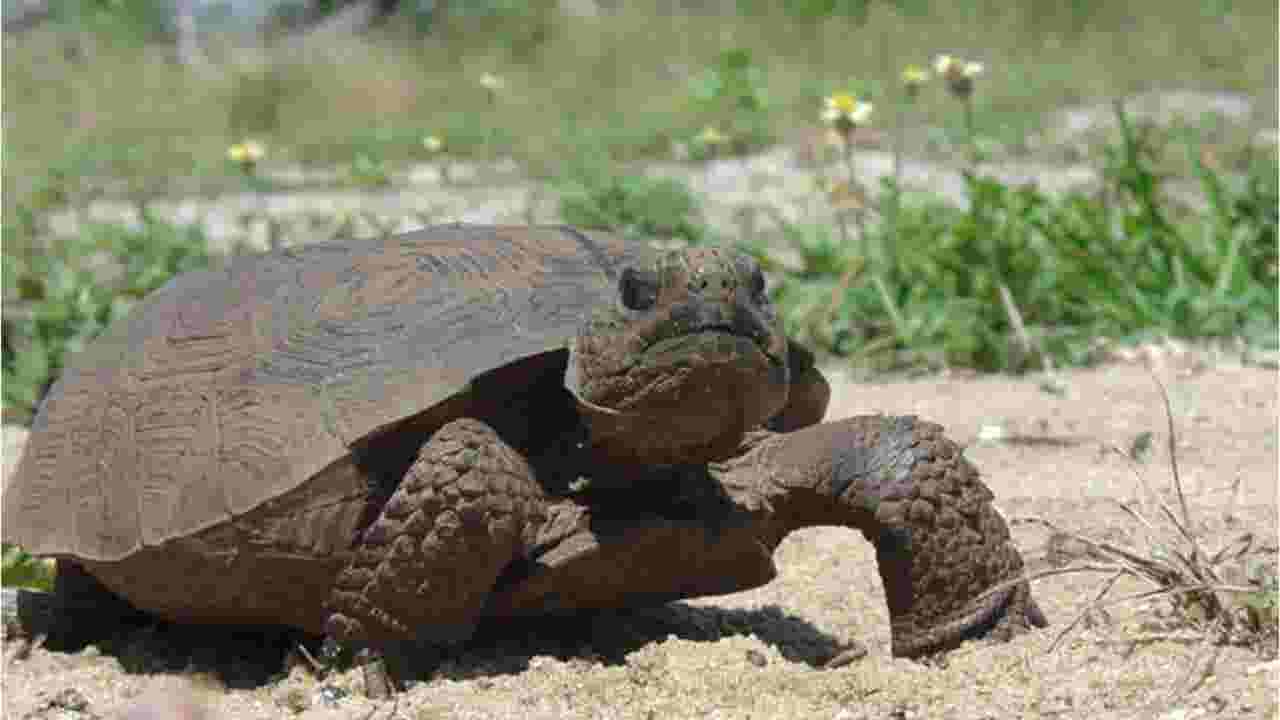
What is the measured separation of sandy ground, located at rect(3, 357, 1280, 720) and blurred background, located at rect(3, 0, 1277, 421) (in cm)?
135

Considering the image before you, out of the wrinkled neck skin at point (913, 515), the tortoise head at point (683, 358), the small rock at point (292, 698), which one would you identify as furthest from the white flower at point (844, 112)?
the small rock at point (292, 698)

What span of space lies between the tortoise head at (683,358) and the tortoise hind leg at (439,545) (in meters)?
0.17

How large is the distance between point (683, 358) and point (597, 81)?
1537 cm

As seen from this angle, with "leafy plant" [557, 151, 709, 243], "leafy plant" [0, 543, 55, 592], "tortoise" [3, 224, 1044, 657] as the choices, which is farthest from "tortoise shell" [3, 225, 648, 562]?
"leafy plant" [557, 151, 709, 243]

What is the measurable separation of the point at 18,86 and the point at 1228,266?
13.2 meters

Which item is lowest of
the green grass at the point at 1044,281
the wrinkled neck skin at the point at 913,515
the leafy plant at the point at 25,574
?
the green grass at the point at 1044,281

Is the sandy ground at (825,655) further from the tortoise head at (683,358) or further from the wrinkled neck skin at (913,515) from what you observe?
the tortoise head at (683,358)

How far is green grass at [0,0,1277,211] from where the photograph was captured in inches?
512

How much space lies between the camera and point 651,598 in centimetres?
319

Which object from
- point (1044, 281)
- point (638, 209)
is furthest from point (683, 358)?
point (638, 209)

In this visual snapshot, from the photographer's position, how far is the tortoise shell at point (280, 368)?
303cm

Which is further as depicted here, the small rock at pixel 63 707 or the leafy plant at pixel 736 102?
the leafy plant at pixel 736 102

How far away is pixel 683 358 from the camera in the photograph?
2748 mm

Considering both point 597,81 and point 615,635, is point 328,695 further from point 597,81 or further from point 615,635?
point 597,81
